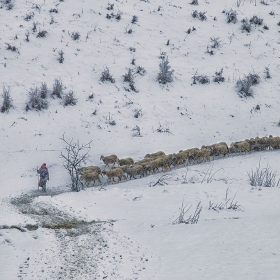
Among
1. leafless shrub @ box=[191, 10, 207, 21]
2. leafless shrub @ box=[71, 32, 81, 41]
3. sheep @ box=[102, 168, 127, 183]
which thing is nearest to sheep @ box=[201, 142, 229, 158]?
sheep @ box=[102, 168, 127, 183]

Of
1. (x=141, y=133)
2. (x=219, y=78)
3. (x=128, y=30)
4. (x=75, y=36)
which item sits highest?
(x=128, y=30)

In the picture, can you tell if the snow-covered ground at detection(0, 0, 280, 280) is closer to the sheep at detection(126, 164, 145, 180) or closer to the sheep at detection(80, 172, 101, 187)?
the sheep at detection(126, 164, 145, 180)

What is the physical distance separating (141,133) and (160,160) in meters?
3.01

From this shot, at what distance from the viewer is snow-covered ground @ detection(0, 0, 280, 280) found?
5941 millimetres

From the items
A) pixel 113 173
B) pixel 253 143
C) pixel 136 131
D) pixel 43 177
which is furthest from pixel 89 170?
pixel 253 143

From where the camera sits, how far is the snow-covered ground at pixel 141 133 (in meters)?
5.94

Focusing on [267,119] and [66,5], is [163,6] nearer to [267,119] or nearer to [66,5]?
[66,5]

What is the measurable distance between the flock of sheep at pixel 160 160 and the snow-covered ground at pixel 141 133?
1.22 feet

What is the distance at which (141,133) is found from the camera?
1542 cm

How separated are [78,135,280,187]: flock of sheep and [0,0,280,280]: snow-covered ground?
37 cm

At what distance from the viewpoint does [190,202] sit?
873 cm

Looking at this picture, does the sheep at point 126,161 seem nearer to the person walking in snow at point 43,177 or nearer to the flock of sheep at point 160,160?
the flock of sheep at point 160,160

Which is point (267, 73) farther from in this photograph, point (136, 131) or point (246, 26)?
point (136, 131)

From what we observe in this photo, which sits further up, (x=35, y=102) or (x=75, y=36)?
(x=75, y=36)
